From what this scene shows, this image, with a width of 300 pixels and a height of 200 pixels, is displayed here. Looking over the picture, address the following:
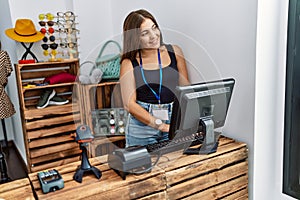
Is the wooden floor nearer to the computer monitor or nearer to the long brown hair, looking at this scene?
Answer: the long brown hair

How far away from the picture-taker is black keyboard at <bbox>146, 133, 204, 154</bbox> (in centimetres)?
141

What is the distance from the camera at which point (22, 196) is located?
114cm

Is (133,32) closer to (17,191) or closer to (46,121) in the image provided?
(17,191)

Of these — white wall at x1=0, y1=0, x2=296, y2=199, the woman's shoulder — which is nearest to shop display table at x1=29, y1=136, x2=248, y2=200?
white wall at x1=0, y1=0, x2=296, y2=199

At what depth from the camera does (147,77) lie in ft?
5.33

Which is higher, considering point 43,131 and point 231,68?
point 231,68

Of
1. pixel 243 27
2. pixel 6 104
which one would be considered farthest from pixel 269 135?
pixel 6 104

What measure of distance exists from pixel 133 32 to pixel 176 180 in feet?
2.69

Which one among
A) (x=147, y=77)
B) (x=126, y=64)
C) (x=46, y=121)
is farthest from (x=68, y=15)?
(x=147, y=77)

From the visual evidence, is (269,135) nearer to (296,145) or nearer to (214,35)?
(296,145)

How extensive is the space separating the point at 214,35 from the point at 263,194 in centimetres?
96

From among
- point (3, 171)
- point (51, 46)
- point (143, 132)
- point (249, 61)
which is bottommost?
point (3, 171)

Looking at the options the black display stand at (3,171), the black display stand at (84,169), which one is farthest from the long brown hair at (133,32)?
the black display stand at (3,171)

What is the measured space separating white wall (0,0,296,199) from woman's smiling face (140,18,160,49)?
34 centimetres
